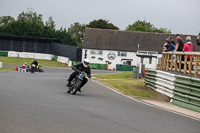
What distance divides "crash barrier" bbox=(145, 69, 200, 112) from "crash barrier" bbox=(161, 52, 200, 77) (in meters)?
0.61

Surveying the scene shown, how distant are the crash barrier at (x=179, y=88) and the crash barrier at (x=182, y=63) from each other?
0.61 metres

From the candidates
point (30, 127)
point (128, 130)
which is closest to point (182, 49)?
point (128, 130)

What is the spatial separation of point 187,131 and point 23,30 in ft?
298

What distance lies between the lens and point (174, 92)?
17.9 metres

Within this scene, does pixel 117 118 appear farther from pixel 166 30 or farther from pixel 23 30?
pixel 166 30

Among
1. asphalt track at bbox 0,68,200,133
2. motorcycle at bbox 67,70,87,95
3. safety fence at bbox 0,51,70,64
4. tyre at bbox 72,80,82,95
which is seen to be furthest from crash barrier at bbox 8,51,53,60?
asphalt track at bbox 0,68,200,133

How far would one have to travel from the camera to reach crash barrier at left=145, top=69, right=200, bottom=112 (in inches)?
624

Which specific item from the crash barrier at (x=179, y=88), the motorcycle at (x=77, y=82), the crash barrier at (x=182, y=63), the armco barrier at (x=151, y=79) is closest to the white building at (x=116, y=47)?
the armco barrier at (x=151, y=79)

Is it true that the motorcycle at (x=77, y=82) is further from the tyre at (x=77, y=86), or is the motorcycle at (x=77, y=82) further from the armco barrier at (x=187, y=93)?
the armco barrier at (x=187, y=93)

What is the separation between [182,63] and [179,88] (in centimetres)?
217

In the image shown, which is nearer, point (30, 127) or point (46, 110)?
point (30, 127)

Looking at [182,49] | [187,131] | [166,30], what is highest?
[166,30]

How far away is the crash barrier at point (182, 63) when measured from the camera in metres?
17.6

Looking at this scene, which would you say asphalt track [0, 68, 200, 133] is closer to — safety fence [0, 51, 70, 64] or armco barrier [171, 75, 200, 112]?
armco barrier [171, 75, 200, 112]
